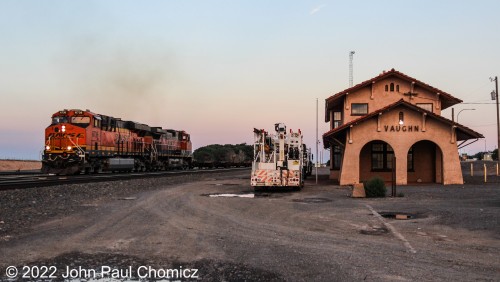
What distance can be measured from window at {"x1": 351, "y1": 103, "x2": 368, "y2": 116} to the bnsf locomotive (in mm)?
19979

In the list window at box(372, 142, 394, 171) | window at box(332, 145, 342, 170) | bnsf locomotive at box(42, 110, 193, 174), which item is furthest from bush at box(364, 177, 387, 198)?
bnsf locomotive at box(42, 110, 193, 174)

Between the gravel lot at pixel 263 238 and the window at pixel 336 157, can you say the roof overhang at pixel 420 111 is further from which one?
the gravel lot at pixel 263 238

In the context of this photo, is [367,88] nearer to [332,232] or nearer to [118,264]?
[332,232]

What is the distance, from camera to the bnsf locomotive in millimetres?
31625

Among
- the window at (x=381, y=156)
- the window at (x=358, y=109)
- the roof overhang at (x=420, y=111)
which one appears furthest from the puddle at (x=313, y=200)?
the window at (x=358, y=109)

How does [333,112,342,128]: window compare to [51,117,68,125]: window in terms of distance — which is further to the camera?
[333,112,342,128]: window

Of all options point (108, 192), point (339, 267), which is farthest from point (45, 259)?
point (108, 192)

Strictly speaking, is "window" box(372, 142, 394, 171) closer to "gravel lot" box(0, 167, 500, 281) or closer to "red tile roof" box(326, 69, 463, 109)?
"red tile roof" box(326, 69, 463, 109)

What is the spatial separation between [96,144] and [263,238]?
27101 mm

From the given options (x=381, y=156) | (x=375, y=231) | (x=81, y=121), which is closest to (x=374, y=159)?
(x=381, y=156)

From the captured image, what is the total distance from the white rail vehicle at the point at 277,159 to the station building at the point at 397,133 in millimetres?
4530

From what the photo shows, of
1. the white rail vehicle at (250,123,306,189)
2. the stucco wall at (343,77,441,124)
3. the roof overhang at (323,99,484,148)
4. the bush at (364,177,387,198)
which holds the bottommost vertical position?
the bush at (364,177,387,198)

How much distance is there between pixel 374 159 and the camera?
29.7 m

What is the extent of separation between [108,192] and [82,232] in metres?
10.9
